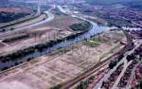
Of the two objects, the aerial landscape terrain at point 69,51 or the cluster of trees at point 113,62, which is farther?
the cluster of trees at point 113,62

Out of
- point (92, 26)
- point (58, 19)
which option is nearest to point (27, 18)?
point (58, 19)

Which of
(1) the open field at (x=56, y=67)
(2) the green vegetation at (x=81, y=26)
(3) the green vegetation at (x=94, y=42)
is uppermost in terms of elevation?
(1) the open field at (x=56, y=67)

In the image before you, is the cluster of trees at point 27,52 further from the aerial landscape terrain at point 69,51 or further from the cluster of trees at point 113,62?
the cluster of trees at point 113,62

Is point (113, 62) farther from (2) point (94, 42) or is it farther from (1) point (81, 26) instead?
(1) point (81, 26)

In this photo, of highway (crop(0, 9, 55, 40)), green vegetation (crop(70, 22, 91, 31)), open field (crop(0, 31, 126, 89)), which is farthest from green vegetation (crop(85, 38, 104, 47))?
highway (crop(0, 9, 55, 40))

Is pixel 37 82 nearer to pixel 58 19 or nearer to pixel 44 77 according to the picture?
pixel 44 77

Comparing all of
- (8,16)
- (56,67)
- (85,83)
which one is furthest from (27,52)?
(8,16)

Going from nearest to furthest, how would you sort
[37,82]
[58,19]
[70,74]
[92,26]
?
[37,82] < [70,74] < [92,26] < [58,19]

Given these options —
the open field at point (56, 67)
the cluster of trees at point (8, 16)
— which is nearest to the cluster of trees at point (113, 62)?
the open field at point (56, 67)
